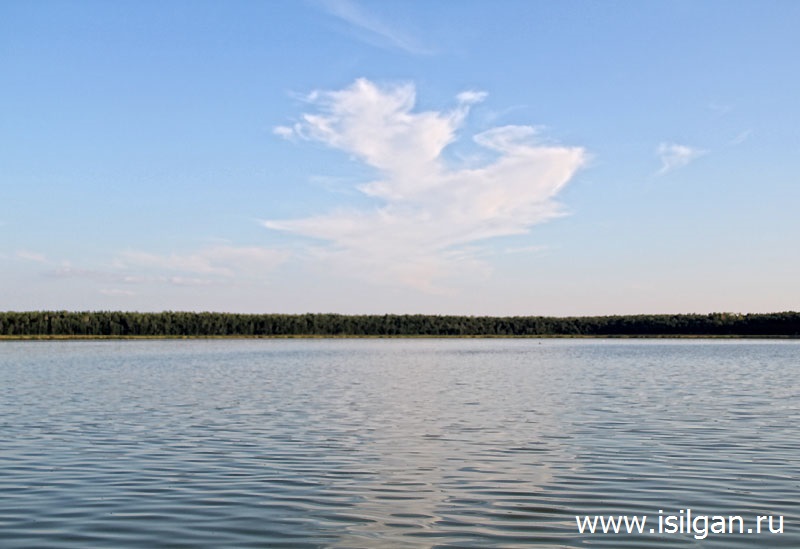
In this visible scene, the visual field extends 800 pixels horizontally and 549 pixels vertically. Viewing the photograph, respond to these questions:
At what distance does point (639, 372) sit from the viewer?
51.3 meters

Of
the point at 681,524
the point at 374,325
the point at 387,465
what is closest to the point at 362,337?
the point at 374,325

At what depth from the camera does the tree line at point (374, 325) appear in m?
148

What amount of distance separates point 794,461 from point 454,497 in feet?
26.4

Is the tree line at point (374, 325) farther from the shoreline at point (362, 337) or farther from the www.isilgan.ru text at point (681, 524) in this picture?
the www.isilgan.ru text at point (681, 524)

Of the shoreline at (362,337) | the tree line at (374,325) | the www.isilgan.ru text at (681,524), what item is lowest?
the www.isilgan.ru text at (681,524)

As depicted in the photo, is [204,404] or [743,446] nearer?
[743,446]

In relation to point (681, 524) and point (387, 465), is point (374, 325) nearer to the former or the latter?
point (387, 465)

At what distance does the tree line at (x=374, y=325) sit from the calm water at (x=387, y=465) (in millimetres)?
116188

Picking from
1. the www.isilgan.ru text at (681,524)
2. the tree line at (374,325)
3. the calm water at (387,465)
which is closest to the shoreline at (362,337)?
the tree line at (374,325)

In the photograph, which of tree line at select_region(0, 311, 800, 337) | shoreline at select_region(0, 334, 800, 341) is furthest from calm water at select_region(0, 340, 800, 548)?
tree line at select_region(0, 311, 800, 337)

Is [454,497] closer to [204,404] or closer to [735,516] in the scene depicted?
[735,516]

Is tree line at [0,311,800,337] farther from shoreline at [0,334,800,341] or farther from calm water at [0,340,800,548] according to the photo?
calm water at [0,340,800,548]

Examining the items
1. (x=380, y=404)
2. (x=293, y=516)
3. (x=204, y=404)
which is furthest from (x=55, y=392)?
(x=293, y=516)

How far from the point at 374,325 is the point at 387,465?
155 m
